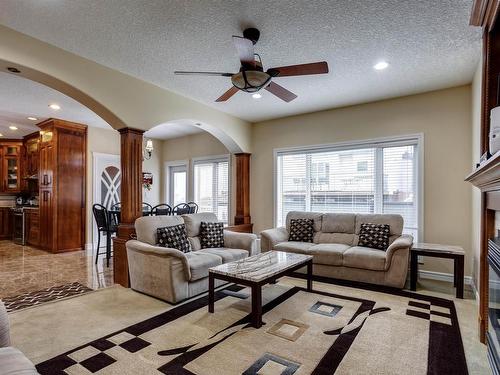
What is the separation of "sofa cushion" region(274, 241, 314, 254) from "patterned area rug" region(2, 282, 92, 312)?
273 cm

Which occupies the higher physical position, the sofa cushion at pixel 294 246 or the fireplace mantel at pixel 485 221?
the fireplace mantel at pixel 485 221

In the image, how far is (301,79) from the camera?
390 centimetres

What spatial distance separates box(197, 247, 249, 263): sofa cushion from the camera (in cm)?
389

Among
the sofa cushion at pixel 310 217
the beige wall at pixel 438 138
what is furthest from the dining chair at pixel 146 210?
the beige wall at pixel 438 138

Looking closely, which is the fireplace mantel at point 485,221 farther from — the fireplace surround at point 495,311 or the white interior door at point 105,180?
the white interior door at point 105,180

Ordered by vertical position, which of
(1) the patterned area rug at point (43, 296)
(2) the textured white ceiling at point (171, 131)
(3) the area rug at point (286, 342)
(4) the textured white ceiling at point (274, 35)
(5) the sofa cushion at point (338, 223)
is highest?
(4) the textured white ceiling at point (274, 35)

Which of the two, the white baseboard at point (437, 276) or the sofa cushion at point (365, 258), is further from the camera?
the white baseboard at point (437, 276)

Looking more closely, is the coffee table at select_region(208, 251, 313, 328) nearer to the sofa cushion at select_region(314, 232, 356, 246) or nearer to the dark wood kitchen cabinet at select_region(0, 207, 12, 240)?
the sofa cushion at select_region(314, 232, 356, 246)

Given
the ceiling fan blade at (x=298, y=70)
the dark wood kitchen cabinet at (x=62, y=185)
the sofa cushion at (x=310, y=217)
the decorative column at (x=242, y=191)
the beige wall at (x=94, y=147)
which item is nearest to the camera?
the ceiling fan blade at (x=298, y=70)

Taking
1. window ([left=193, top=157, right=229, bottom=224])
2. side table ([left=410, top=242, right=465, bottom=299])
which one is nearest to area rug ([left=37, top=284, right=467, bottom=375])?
side table ([left=410, top=242, right=465, bottom=299])

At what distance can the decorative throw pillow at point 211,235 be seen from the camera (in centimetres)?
432

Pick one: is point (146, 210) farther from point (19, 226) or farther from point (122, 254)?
point (19, 226)

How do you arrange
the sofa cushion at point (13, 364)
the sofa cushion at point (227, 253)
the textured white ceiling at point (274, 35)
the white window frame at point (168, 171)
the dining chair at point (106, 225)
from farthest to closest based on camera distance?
the white window frame at point (168, 171) → the dining chair at point (106, 225) → the sofa cushion at point (227, 253) → the textured white ceiling at point (274, 35) → the sofa cushion at point (13, 364)

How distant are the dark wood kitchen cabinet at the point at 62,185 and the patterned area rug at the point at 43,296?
2.65 m
